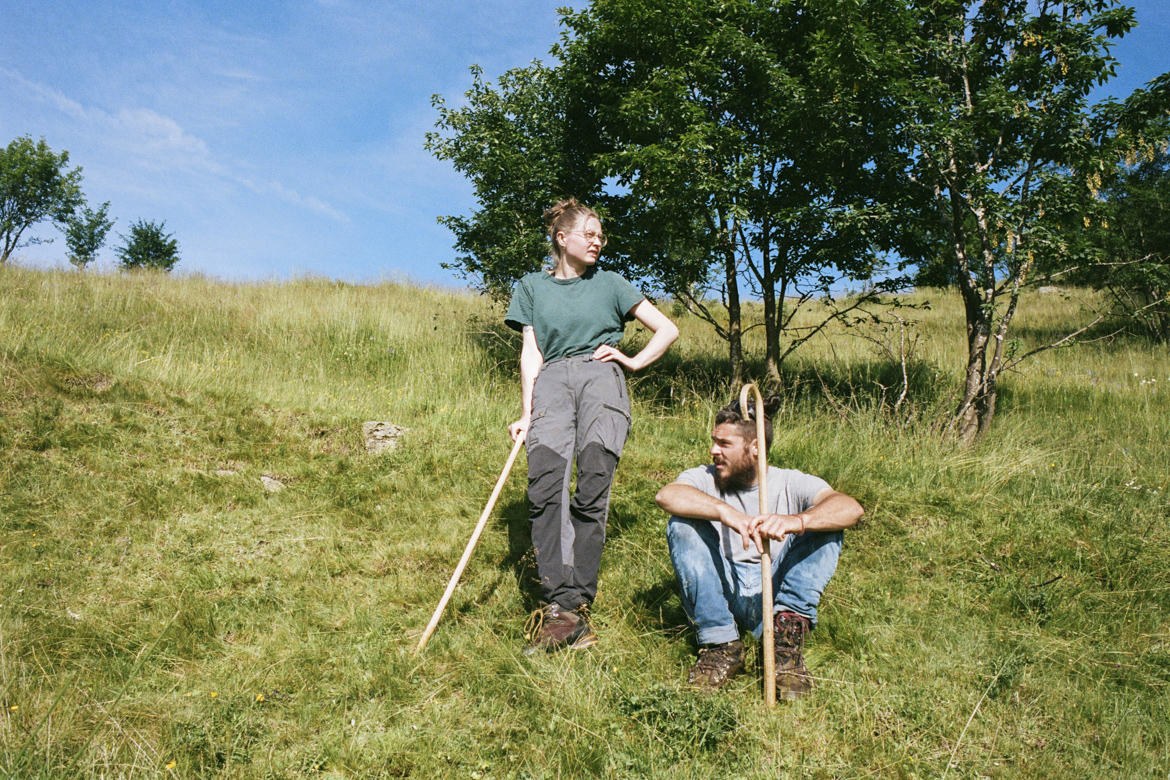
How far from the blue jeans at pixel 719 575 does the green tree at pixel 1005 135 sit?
471 centimetres

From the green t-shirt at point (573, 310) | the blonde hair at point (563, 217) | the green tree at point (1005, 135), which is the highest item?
the green tree at point (1005, 135)

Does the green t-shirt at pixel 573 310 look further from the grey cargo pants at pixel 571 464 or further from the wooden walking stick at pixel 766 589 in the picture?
the wooden walking stick at pixel 766 589

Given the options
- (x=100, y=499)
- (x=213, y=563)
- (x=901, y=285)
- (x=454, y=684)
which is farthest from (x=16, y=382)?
(x=901, y=285)

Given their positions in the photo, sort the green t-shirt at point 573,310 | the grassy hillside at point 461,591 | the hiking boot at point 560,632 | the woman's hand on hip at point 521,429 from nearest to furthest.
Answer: the grassy hillside at point 461,591, the hiking boot at point 560,632, the woman's hand on hip at point 521,429, the green t-shirt at point 573,310

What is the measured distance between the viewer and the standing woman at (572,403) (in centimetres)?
329

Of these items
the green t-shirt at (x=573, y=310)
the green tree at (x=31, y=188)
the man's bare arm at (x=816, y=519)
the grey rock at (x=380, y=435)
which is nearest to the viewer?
the man's bare arm at (x=816, y=519)

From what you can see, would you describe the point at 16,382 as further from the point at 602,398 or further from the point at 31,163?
the point at 31,163

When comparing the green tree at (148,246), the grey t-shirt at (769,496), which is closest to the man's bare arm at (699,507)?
the grey t-shirt at (769,496)

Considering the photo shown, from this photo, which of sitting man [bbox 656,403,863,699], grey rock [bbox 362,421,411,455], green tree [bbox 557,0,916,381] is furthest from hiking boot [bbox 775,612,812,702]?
green tree [bbox 557,0,916,381]

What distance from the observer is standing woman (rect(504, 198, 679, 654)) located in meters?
3.29

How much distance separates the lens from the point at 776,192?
838 cm

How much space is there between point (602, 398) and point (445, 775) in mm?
1877

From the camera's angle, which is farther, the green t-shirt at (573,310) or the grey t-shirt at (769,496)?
the green t-shirt at (573,310)

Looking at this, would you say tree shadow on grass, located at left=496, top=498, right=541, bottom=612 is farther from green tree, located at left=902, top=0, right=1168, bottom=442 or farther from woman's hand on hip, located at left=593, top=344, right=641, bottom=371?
green tree, located at left=902, top=0, right=1168, bottom=442
